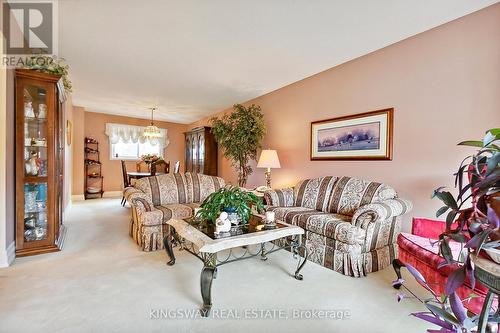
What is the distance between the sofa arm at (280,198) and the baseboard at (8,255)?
285cm

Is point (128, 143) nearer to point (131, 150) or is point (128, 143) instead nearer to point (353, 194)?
point (131, 150)

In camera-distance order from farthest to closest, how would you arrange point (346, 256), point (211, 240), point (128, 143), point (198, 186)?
point (128, 143) < point (198, 186) < point (346, 256) < point (211, 240)

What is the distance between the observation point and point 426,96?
2588 mm

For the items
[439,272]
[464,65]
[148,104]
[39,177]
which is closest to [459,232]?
[439,272]

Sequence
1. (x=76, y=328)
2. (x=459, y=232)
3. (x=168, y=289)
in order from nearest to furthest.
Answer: (x=459, y=232) → (x=76, y=328) → (x=168, y=289)

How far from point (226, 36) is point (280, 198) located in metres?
2.14

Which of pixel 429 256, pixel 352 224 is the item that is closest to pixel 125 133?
pixel 352 224

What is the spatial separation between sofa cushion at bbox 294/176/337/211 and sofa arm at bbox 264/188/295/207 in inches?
3.5

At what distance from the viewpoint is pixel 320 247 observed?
2.65m

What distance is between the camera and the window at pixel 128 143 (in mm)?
7221

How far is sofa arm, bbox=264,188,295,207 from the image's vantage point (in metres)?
3.42

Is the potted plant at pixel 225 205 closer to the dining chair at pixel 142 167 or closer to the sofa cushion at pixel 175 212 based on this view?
the sofa cushion at pixel 175 212

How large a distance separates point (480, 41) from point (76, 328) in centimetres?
395

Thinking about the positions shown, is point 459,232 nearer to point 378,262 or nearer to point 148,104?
point 378,262
